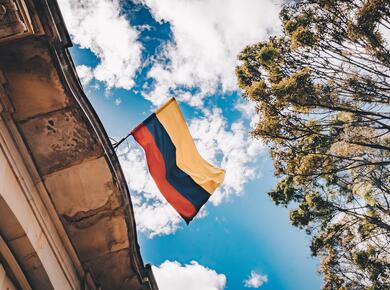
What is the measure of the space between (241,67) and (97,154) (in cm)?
631

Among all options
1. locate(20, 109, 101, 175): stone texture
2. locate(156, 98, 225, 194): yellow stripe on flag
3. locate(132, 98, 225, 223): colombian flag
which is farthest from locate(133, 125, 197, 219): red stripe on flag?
locate(20, 109, 101, 175): stone texture

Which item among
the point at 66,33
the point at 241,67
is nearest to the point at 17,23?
the point at 66,33

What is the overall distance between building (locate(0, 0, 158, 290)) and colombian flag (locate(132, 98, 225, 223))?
61cm

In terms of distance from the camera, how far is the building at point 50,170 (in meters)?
3.41

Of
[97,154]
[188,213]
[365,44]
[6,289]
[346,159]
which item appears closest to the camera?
[6,289]

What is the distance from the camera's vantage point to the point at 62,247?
13.9 feet

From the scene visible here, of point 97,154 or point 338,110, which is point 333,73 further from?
point 97,154

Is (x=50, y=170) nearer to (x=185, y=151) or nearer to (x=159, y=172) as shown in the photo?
(x=159, y=172)

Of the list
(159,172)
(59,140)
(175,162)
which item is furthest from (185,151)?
(59,140)

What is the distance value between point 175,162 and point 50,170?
1723 mm

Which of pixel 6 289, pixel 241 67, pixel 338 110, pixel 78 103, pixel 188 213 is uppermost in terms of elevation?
pixel 241 67

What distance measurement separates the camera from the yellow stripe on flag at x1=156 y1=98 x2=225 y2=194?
5.03m

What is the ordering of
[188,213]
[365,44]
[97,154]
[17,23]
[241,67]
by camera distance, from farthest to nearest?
1. [241,67]
2. [365,44]
3. [188,213]
4. [97,154]
5. [17,23]

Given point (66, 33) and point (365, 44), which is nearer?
point (66, 33)
